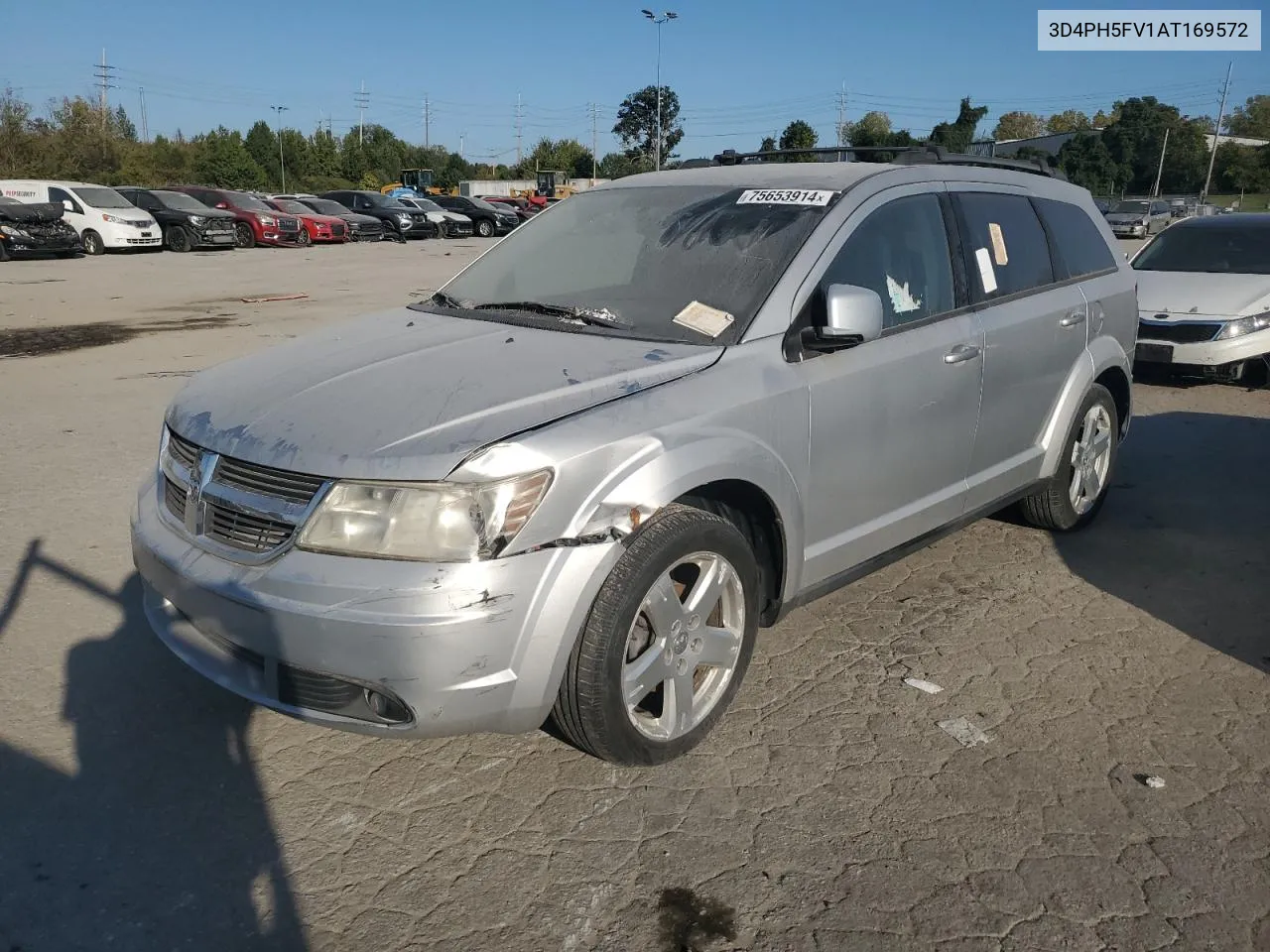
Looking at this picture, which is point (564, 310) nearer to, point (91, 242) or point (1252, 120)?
point (91, 242)

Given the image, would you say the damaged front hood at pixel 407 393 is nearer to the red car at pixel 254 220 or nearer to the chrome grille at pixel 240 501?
the chrome grille at pixel 240 501

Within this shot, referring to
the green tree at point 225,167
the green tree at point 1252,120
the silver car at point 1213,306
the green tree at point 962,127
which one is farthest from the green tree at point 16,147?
the green tree at point 1252,120

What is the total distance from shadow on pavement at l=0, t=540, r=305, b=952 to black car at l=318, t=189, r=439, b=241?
33491 mm

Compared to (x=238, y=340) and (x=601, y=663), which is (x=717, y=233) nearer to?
(x=601, y=663)

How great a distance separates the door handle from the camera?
13.3 ft

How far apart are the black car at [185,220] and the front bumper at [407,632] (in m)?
26.9

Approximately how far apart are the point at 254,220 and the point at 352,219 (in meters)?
4.37

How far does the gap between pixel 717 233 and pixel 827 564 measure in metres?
1.26

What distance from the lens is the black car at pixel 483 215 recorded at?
3966 centimetres

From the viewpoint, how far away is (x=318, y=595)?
2.65 meters

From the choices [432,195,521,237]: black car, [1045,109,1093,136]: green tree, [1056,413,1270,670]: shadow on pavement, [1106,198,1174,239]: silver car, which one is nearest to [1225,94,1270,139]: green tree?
[1045,109,1093,136]: green tree

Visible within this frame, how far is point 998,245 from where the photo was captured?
455 centimetres

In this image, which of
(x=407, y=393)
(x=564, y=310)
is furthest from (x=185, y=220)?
(x=407, y=393)

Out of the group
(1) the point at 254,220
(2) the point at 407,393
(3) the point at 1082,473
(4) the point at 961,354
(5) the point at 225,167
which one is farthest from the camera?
(5) the point at 225,167
